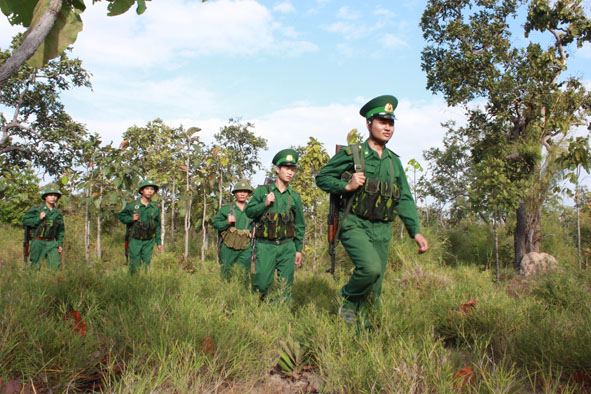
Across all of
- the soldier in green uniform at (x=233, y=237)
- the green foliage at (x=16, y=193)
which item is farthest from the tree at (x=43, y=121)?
the soldier in green uniform at (x=233, y=237)

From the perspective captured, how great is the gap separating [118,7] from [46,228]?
774 centimetres

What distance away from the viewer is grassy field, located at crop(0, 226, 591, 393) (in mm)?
2332

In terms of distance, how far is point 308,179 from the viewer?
360 inches

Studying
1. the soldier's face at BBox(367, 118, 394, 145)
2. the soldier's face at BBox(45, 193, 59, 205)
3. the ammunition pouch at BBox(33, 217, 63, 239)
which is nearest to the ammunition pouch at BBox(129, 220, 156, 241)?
the ammunition pouch at BBox(33, 217, 63, 239)

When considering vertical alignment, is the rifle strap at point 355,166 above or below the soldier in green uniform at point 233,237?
above

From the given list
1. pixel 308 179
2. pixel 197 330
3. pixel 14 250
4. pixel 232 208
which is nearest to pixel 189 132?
pixel 308 179

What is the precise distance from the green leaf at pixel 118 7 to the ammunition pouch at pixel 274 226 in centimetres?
→ 385

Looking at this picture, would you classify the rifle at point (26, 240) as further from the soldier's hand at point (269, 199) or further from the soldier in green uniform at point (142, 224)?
the soldier's hand at point (269, 199)

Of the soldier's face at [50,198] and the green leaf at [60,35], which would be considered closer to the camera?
the green leaf at [60,35]

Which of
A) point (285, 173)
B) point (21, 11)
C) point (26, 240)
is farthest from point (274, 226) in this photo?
point (26, 240)

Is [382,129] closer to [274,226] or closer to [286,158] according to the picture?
[286,158]

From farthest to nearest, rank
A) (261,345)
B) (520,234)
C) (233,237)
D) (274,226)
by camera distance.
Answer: (520,234), (233,237), (274,226), (261,345)

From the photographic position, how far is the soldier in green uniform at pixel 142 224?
24.4ft

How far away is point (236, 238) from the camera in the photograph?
6.97 m
